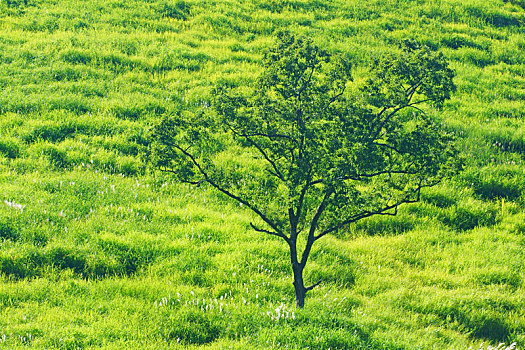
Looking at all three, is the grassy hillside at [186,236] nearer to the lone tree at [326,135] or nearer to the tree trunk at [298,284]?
the tree trunk at [298,284]

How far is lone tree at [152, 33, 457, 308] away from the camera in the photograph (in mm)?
6191

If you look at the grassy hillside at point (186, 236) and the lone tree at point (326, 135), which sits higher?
the lone tree at point (326, 135)

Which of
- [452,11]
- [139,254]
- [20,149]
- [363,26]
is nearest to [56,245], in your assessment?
[139,254]

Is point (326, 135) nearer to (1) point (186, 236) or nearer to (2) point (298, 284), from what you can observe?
(2) point (298, 284)

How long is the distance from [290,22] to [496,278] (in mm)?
14487

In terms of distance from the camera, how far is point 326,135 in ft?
20.6

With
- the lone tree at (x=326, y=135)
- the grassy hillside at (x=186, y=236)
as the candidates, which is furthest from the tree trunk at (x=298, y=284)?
the grassy hillside at (x=186, y=236)

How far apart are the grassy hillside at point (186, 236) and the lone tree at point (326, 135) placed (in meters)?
1.44

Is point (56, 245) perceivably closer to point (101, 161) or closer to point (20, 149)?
point (101, 161)

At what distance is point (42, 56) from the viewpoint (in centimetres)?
1539

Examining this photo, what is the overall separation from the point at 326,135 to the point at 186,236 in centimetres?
386

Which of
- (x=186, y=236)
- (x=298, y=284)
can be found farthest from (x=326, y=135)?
(x=186, y=236)

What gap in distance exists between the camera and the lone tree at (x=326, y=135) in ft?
20.3

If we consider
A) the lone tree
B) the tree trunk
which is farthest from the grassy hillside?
the lone tree
